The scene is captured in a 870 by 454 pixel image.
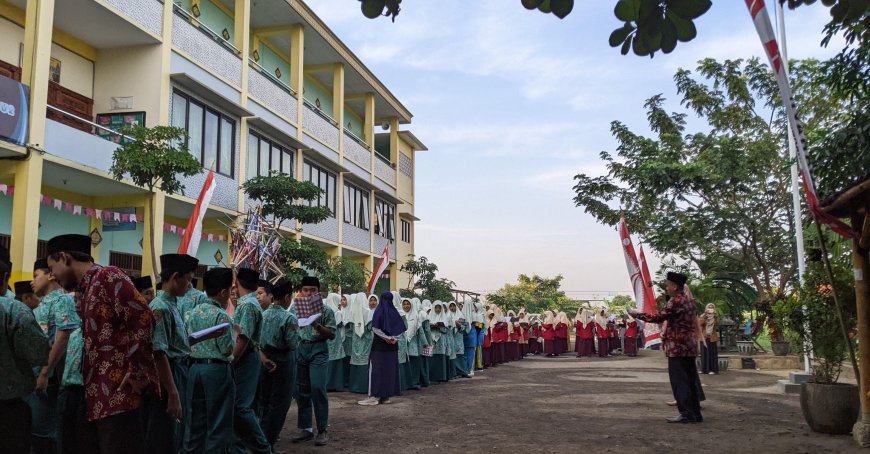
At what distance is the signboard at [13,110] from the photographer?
10.7 meters

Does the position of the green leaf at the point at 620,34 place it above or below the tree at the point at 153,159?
below

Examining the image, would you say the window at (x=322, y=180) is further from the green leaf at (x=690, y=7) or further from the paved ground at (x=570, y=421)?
the green leaf at (x=690, y=7)

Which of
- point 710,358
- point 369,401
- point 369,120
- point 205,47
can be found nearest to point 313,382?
point 369,401

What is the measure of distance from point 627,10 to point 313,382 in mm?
5589

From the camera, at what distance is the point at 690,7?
2838 mm

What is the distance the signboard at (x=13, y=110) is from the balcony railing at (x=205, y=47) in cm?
450

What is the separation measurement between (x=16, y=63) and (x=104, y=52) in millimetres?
2463

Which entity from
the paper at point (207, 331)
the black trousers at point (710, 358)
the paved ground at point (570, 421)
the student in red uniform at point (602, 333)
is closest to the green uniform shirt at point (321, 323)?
the paved ground at point (570, 421)

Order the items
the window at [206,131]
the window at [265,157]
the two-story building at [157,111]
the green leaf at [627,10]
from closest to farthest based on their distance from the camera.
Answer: the green leaf at [627,10], the two-story building at [157,111], the window at [206,131], the window at [265,157]

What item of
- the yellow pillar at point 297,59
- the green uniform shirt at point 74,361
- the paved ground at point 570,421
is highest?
the yellow pillar at point 297,59

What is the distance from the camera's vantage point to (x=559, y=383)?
568 inches

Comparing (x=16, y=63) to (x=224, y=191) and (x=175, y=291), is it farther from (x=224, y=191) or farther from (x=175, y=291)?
(x=175, y=291)

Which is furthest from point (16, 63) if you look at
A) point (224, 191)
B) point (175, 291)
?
point (175, 291)

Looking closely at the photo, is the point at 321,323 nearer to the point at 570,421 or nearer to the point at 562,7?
the point at 570,421
